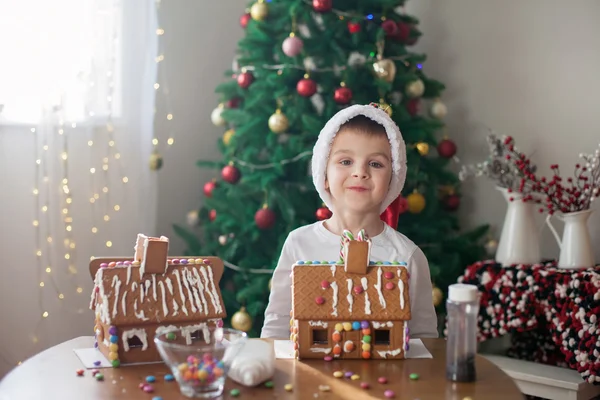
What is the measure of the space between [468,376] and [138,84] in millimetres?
2404

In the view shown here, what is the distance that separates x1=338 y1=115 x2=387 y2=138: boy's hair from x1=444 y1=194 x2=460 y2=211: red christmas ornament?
168 cm

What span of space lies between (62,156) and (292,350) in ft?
6.00

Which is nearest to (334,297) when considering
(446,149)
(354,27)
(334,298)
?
(334,298)

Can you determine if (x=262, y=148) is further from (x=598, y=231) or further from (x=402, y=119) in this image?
(x=598, y=231)

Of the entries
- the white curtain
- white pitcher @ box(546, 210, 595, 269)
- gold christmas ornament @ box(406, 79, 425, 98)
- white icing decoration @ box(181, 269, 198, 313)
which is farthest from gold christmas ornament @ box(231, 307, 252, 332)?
white icing decoration @ box(181, 269, 198, 313)

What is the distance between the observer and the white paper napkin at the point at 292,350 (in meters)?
1.60

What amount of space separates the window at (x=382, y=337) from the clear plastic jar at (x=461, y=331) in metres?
0.17

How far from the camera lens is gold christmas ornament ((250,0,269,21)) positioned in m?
3.25

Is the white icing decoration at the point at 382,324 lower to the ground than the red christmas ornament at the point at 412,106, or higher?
lower

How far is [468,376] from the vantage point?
1435 mm

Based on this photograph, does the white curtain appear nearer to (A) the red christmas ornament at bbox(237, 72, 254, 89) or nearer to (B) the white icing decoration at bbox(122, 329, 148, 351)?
(A) the red christmas ornament at bbox(237, 72, 254, 89)

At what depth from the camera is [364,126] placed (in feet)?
6.66

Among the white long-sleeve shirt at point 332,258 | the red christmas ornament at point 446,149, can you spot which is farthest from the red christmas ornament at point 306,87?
Answer: the white long-sleeve shirt at point 332,258

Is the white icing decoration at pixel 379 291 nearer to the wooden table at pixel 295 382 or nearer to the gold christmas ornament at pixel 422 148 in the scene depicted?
the wooden table at pixel 295 382
